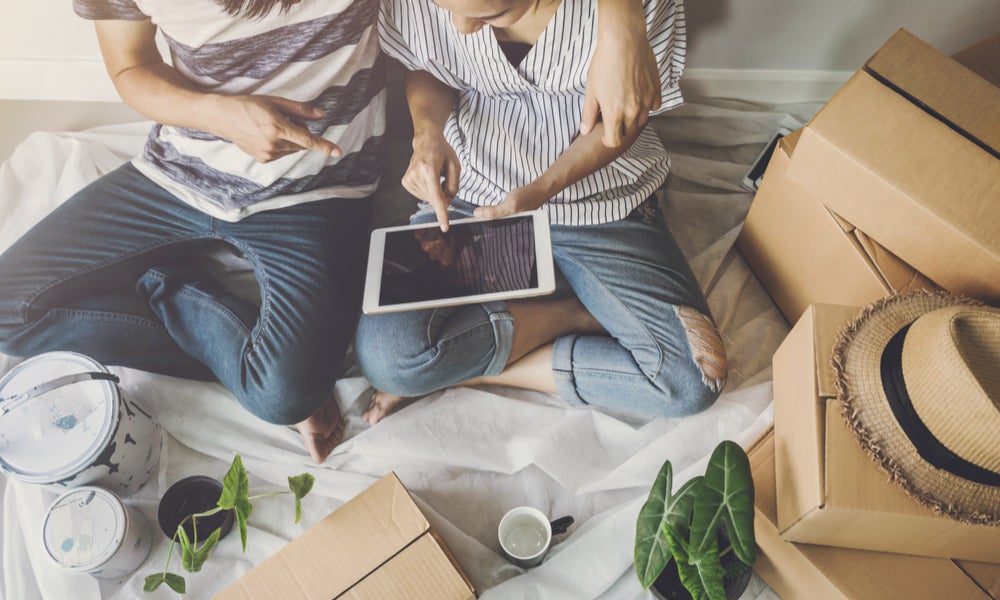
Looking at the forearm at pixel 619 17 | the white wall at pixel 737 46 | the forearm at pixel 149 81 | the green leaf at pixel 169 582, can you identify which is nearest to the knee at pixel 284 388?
the green leaf at pixel 169 582

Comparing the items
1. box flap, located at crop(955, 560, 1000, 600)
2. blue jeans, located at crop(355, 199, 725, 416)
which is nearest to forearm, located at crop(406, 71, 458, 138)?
blue jeans, located at crop(355, 199, 725, 416)

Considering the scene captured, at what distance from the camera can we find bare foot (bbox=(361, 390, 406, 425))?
0.88m

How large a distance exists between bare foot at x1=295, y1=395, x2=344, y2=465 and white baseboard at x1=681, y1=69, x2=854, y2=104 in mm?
839

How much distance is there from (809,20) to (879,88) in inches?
13.6

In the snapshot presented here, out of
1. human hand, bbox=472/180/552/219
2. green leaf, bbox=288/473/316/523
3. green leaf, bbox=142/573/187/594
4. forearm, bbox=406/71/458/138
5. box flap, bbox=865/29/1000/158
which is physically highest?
box flap, bbox=865/29/1000/158

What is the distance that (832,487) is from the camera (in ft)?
1.82

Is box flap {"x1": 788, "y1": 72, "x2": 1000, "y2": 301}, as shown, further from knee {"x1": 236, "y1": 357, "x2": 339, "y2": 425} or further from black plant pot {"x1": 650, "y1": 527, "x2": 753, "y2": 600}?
knee {"x1": 236, "y1": 357, "x2": 339, "y2": 425}

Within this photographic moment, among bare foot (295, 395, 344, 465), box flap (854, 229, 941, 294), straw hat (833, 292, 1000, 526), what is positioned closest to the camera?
straw hat (833, 292, 1000, 526)

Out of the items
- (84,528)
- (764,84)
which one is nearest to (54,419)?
(84,528)

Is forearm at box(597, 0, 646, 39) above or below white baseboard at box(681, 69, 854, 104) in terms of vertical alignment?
above

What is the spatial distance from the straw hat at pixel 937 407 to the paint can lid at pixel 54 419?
87 cm

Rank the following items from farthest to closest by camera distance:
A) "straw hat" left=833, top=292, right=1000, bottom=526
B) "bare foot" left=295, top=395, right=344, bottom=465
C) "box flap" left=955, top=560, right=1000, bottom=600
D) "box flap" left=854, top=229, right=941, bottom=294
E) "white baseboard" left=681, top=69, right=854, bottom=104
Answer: "white baseboard" left=681, top=69, right=854, bottom=104
"bare foot" left=295, top=395, right=344, bottom=465
"box flap" left=854, top=229, right=941, bottom=294
"box flap" left=955, top=560, right=1000, bottom=600
"straw hat" left=833, top=292, right=1000, bottom=526

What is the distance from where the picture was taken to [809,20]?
0.95m

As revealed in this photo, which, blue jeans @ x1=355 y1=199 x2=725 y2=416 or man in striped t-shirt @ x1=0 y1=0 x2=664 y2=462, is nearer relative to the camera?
man in striped t-shirt @ x1=0 y1=0 x2=664 y2=462
